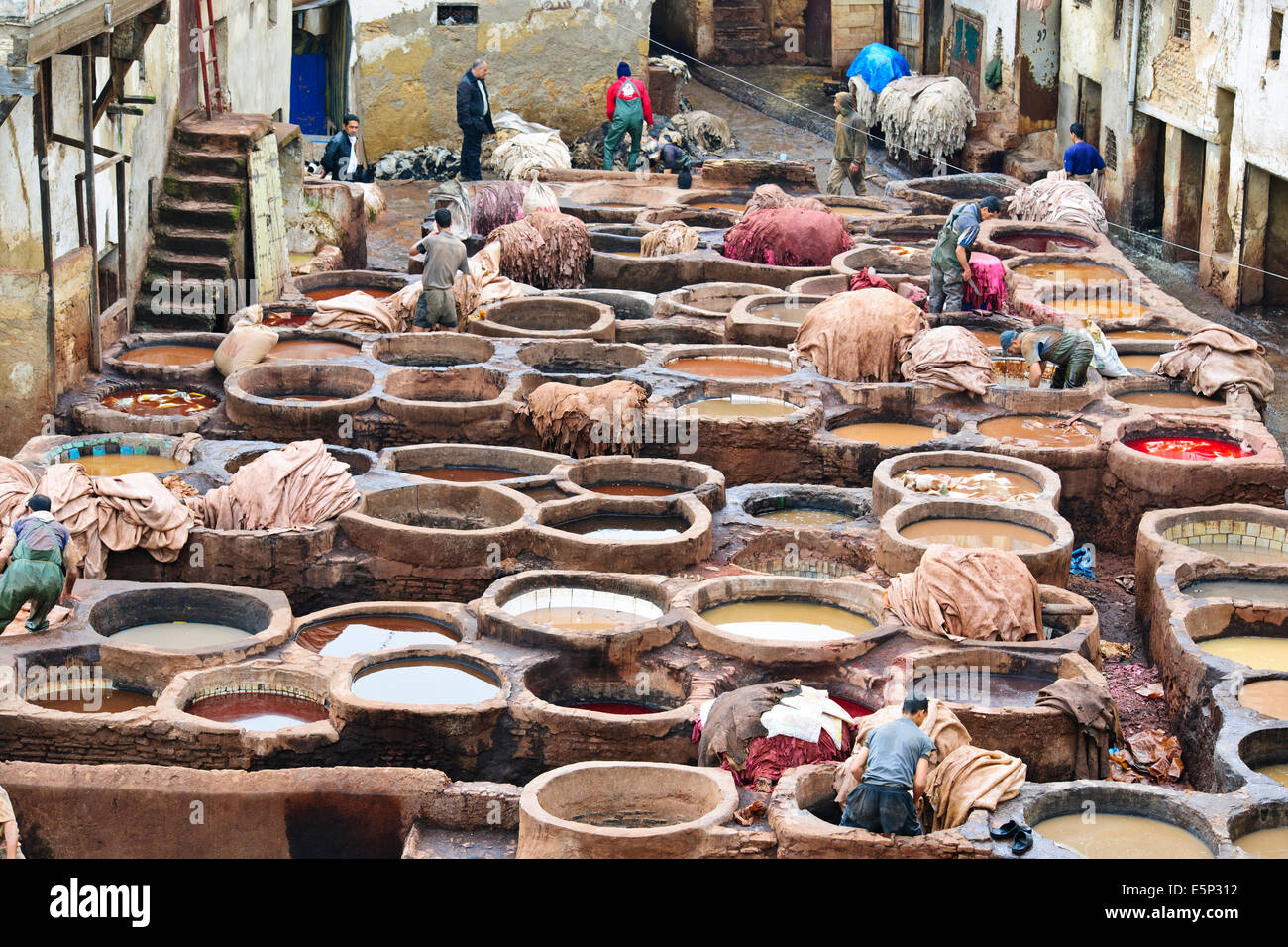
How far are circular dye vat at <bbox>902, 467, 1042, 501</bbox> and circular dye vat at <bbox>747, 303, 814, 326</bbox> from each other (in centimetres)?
416

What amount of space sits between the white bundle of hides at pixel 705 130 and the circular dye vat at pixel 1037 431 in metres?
13.9

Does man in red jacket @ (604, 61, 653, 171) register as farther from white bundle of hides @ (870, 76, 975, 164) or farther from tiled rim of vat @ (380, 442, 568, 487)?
tiled rim of vat @ (380, 442, 568, 487)

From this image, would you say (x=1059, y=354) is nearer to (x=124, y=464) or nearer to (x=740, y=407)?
(x=740, y=407)

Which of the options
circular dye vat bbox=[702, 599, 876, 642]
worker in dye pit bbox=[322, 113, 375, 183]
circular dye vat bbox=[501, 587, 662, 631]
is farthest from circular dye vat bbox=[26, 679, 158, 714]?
worker in dye pit bbox=[322, 113, 375, 183]

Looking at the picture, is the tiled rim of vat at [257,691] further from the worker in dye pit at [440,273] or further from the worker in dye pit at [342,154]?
the worker in dye pit at [342,154]

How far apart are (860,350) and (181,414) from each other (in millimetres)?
6119

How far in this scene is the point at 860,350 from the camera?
16328mm

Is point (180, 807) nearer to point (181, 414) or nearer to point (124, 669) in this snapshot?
point (124, 669)

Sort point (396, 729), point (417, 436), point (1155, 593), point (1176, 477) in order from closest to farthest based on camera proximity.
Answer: point (396, 729), point (1155, 593), point (1176, 477), point (417, 436)

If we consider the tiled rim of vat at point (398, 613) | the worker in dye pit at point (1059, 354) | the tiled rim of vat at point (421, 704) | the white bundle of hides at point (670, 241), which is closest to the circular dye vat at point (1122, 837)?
the tiled rim of vat at point (421, 704)

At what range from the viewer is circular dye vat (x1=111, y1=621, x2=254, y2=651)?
11648 mm

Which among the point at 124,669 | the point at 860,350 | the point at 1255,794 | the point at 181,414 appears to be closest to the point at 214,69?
the point at 181,414

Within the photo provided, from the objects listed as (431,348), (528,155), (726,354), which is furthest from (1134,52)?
(431,348)

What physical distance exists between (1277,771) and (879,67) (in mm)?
21488
